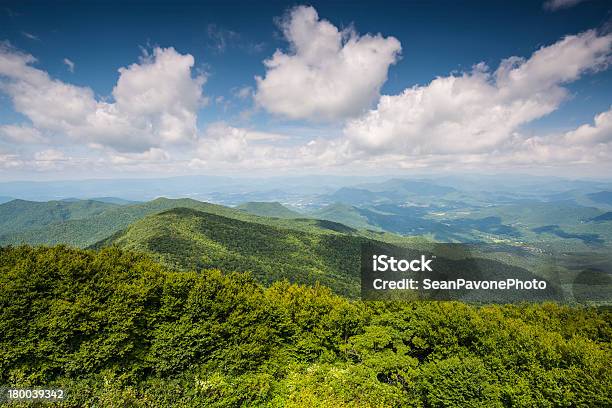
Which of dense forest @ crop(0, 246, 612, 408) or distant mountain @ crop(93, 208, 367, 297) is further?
distant mountain @ crop(93, 208, 367, 297)

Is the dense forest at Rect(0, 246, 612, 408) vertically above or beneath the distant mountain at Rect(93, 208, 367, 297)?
above

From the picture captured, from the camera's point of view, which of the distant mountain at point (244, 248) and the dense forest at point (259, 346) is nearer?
the dense forest at point (259, 346)

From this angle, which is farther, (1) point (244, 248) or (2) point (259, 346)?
(1) point (244, 248)

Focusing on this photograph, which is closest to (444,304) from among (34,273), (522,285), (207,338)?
(522,285)

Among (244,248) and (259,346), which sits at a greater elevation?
(259,346)

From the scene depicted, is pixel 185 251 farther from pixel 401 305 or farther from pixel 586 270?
pixel 586 270
